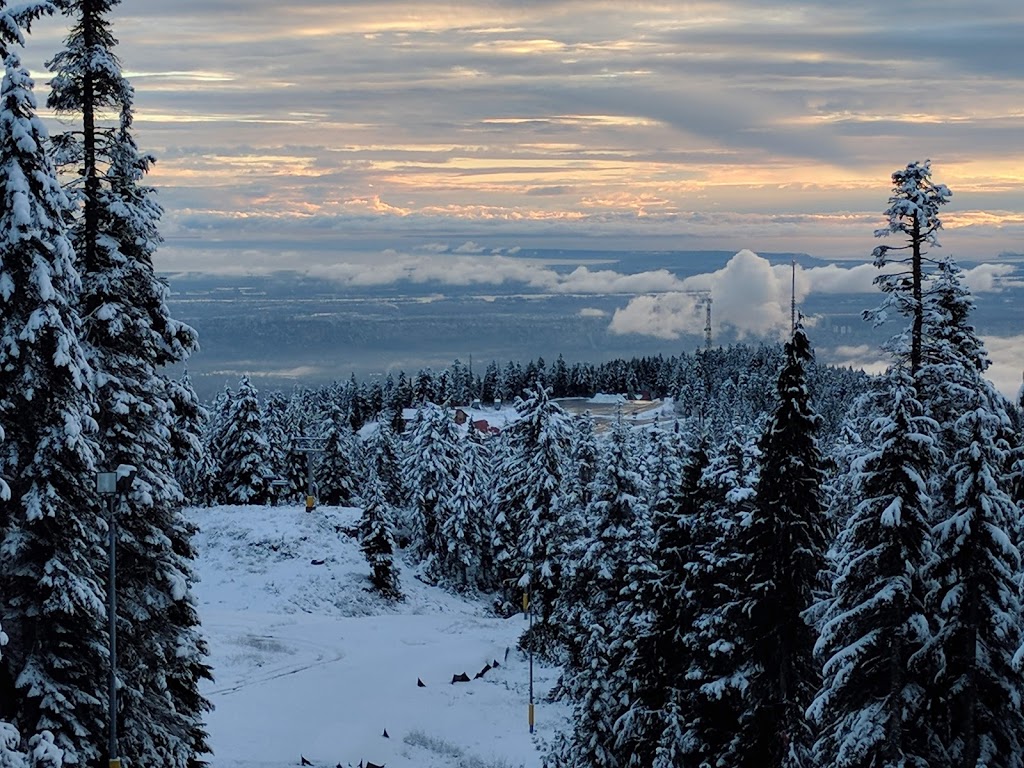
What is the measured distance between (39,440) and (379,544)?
186 ft

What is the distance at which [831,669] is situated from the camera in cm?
2130

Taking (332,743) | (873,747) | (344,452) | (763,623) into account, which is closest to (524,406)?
(332,743)

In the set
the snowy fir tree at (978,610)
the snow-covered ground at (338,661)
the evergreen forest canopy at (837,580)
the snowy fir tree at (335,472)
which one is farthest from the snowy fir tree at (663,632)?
the snowy fir tree at (335,472)

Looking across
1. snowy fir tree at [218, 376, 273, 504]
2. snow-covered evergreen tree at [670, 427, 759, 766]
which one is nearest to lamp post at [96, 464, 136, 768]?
snow-covered evergreen tree at [670, 427, 759, 766]

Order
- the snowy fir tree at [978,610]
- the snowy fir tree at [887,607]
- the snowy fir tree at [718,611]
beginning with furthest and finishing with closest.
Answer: the snowy fir tree at [718,611] → the snowy fir tree at [887,607] → the snowy fir tree at [978,610]

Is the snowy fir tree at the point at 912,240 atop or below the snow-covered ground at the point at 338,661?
atop

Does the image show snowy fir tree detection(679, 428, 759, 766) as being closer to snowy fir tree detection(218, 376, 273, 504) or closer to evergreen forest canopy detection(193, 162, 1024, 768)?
evergreen forest canopy detection(193, 162, 1024, 768)

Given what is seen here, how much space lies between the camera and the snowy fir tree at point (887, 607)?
2077 cm

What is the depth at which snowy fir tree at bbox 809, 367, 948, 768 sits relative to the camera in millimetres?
20766

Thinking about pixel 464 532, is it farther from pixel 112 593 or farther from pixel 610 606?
pixel 112 593

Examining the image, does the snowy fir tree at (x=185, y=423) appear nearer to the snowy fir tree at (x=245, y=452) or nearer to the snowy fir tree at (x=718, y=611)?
the snowy fir tree at (x=718, y=611)

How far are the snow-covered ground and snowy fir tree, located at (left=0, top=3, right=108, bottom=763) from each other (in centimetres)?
A: 2094

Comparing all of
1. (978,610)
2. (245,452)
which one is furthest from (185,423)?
(245,452)

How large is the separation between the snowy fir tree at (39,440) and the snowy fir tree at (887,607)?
14.4 metres
